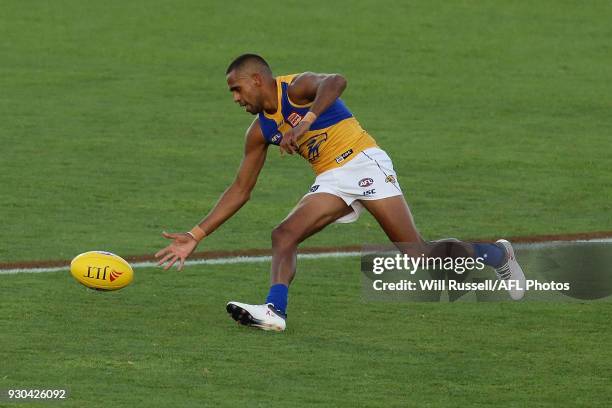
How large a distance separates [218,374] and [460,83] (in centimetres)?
1419

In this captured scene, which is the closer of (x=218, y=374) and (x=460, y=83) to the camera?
(x=218, y=374)

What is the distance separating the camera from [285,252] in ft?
36.2

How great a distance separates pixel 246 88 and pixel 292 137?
3.07ft

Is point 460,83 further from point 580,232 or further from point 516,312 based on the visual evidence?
point 516,312

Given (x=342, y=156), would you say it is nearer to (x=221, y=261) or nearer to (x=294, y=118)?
(x=294, y=118)

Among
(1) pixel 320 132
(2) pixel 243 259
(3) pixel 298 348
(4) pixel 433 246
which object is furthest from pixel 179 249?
(2) pixel 243 259

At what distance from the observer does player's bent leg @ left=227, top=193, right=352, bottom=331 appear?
1087 centimetres

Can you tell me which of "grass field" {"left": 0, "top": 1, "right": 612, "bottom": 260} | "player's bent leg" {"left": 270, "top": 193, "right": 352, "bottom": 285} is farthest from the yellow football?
"grass field" {"left": 0, "top": 1, "right": 612, "bottom": 260}

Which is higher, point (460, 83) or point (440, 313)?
point (460, 83)

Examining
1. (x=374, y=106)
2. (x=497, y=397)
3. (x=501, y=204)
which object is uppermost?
(x=374, y=106)

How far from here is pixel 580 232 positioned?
15039 mm

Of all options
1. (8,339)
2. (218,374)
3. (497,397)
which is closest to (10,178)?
(8,339)

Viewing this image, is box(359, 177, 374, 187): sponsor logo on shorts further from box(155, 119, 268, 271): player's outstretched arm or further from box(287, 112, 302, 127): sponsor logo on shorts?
box(155, 119, 268, 271): player's outstretched arm

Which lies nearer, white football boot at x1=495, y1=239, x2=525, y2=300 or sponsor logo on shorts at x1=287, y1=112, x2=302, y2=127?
sponsor logo on shorts at x1=287, y1=112, x2=302, y2=127
